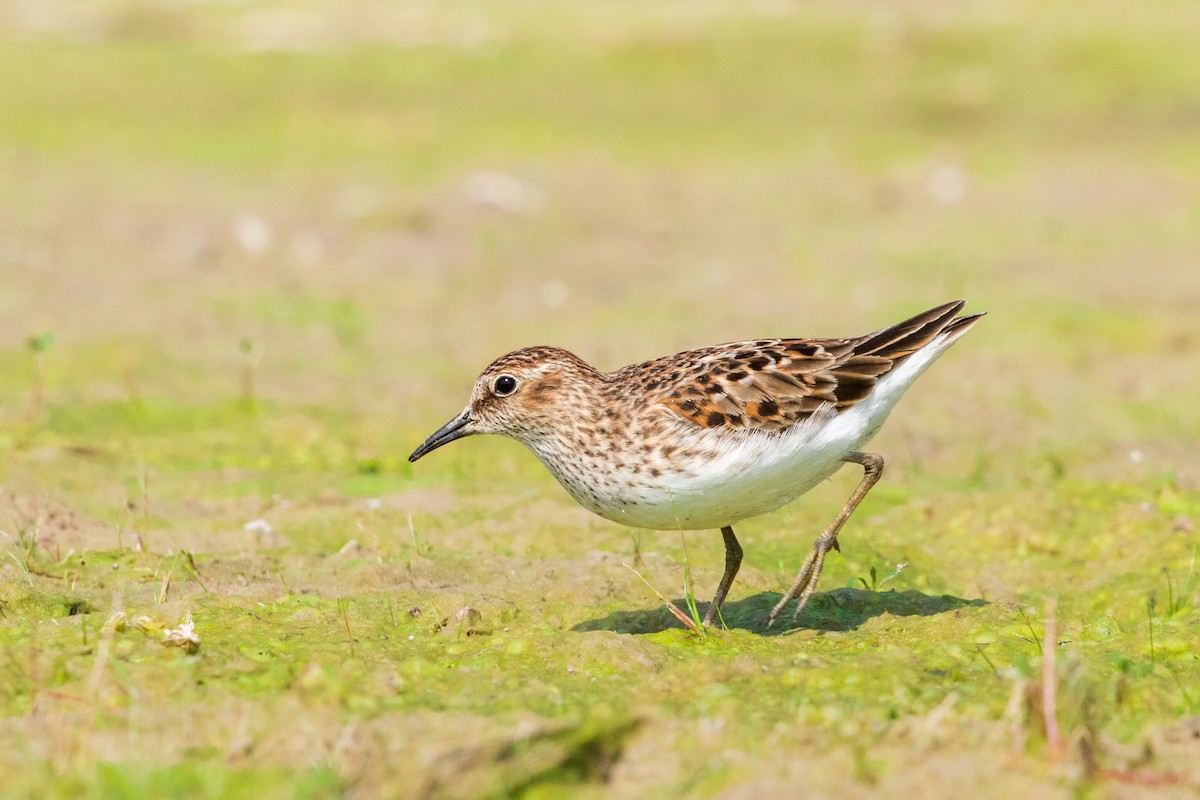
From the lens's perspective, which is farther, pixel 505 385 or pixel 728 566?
pixel 505 385

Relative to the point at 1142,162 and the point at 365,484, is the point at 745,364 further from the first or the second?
the point at 1142,162

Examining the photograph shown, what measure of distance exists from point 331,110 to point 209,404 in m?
9.43

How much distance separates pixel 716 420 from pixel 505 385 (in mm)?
1178

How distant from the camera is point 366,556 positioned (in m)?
7.59

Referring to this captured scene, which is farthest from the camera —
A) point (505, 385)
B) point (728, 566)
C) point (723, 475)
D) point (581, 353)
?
point (581, 353)

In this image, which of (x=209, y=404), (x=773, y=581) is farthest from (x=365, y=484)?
(x=773, y=581)

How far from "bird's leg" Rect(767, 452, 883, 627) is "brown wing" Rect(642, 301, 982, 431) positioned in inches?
13.8

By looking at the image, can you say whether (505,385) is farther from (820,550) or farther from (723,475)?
(820,550)

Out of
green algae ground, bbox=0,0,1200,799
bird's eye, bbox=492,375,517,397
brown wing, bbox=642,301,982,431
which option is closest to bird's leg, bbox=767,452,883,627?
green algae ground, bbox=0,0,1200,799

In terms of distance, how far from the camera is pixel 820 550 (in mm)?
6594

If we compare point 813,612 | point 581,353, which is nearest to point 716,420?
point 813,612

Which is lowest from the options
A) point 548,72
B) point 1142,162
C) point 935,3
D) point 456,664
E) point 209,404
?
point 456,664

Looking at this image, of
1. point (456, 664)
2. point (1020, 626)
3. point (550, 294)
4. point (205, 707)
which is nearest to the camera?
point (205, 707)

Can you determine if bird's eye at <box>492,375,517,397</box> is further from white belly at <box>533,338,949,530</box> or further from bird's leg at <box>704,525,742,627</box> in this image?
bird's leg at <box>704,525,742,627</box>
